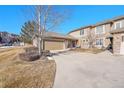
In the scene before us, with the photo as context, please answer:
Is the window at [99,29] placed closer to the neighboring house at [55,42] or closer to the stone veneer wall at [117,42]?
the neighboring house at [55,42]

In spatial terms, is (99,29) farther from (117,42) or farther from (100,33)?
(117,42)

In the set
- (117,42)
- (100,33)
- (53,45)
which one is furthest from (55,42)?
(117,42)

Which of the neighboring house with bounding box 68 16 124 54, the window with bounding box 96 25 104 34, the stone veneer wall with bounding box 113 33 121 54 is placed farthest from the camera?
the window with bounding box 96 25 104 34

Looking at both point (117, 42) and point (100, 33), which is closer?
point (117, 42)

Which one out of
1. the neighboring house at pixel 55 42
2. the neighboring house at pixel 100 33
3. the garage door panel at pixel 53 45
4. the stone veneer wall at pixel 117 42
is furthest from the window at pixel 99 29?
the stone veneer wall at pixel 117 42

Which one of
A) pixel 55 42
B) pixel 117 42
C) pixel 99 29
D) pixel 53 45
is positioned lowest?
pixel 53 45

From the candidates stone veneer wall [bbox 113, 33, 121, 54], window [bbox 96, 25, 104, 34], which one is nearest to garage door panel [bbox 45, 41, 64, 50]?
window [bbox 96, 25, 104, 34]

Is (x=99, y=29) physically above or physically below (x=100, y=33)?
above

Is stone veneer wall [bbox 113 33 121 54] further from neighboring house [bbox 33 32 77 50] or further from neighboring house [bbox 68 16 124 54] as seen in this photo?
neighboring house [bbox 33 32 77 50]

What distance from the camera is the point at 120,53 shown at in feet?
43.8

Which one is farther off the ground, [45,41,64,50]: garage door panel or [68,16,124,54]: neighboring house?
[68,16,124,54]: neighboring house

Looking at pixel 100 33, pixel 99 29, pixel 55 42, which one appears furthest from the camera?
pixel 55 42

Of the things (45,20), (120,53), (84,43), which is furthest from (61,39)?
(120,53)
